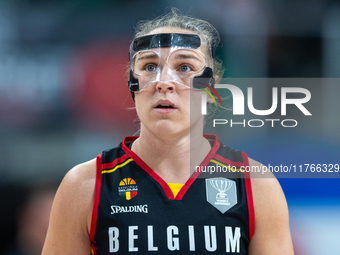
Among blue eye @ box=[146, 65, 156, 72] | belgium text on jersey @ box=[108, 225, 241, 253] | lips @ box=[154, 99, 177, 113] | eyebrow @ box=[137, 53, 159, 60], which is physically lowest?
belgium text on jersey @ box=[108, 225, 241, 253]

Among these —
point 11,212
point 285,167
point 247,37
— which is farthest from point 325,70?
point 11,212

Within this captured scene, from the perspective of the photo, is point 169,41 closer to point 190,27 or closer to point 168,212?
point 190,27

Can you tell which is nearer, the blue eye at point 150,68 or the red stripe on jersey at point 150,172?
the red stripe on jersey at point 150,172

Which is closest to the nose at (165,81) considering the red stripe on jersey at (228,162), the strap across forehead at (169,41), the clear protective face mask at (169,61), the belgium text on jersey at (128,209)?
the clear protective face mask at (169,61)

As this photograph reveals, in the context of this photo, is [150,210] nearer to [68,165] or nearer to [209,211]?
[209,211]

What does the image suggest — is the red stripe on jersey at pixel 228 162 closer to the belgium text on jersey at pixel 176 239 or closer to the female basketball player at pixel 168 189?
the female basketball player at pixel 168 189

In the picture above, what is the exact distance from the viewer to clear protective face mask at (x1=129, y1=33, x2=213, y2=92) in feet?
4.29

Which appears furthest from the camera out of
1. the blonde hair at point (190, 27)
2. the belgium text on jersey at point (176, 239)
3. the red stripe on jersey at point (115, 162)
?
the blonde hair at point (190, 27)

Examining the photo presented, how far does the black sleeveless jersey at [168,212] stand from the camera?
118cm

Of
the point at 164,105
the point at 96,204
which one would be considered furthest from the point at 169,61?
the point at 96,204

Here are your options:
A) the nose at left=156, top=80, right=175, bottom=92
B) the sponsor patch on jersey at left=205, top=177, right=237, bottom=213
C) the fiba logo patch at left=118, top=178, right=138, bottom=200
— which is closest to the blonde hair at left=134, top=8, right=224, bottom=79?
the nose at left=156, top=80, right=175, bottom=92

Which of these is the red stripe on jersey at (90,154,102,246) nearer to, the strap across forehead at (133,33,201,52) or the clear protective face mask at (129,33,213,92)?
the clear protective face mask at (129,33,213,92)

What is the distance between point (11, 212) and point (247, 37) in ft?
6.76

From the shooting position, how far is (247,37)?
7.76 feet
